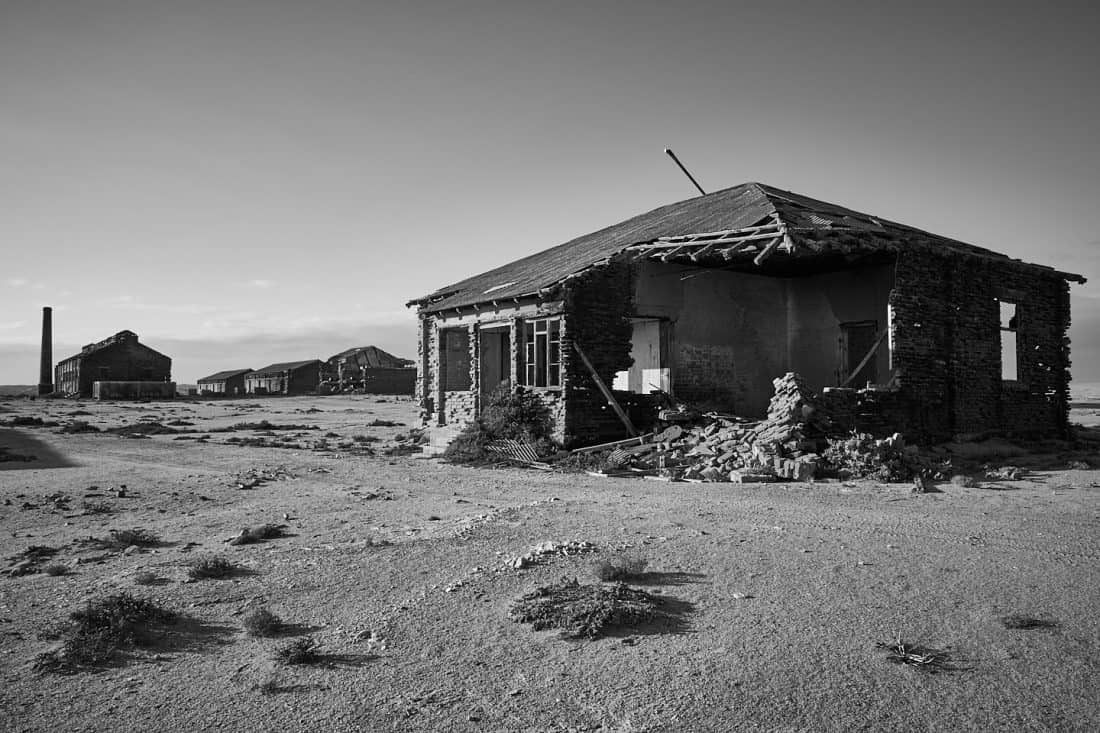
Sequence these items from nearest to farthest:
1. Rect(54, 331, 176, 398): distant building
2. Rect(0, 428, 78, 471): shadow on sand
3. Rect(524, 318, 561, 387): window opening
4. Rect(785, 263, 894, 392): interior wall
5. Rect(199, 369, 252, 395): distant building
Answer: Rect(0, 428, 78, 471): shadow on sand
Rect(524, 318, 561, 387): window opening
Rect(785, 263, 894, 392): interior wall
Rect(54, 331, 176, 398): distant building
Rect(199, 369, 252, 395): distant building

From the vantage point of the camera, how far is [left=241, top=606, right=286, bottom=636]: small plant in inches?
203

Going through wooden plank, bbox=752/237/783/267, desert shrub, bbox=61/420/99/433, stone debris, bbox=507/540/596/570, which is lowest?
stone debris, bbox=507/540/596/570

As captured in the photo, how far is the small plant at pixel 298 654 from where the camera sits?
4.66 meters

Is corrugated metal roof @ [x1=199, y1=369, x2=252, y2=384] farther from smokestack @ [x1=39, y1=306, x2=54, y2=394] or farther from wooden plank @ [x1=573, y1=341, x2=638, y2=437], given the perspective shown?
wooden plank @ [x1=573, y1=341, x2=638, y2=437]

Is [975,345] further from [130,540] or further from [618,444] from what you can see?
[130,540]

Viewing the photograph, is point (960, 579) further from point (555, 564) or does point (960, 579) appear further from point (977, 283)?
point (977, 283)

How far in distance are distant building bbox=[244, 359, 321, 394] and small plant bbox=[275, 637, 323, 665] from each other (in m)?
58.9

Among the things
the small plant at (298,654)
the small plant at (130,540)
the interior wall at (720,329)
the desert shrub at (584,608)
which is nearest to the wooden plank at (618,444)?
the interior wall at (720,329)

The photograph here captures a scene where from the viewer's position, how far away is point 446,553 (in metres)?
7.14

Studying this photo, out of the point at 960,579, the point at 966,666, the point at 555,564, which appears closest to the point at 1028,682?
the point at 966,666

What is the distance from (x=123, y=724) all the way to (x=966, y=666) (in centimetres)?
480

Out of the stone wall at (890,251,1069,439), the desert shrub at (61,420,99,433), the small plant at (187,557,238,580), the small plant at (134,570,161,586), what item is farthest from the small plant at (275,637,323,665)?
the desert shrub at (61,420,99,433)

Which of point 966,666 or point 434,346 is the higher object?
point 434,346

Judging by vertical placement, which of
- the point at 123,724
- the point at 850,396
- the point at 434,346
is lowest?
the point at 123,724
